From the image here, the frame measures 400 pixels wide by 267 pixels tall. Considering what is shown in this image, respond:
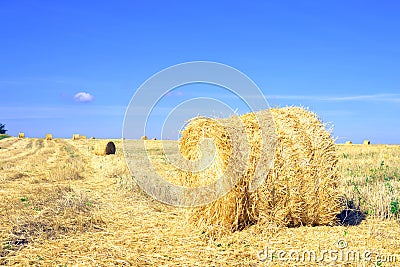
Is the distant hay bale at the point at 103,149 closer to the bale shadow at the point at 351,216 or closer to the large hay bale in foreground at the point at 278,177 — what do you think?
the large hay bale in foreground at the point at 278,177

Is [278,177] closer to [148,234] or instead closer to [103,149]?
[148,234]

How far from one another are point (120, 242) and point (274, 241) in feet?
8.48

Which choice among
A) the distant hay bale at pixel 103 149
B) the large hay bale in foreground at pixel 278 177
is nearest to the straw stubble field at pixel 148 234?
the large hay bale in foreground at pixel 278 177

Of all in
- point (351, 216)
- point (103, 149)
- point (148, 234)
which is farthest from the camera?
point (103, 149)

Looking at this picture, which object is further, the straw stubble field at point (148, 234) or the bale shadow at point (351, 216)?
the bale shadow at point (351, 216)

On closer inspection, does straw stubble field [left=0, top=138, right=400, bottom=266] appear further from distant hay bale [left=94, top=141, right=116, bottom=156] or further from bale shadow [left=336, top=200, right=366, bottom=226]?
distant hay bale [left=94, top=141, right=116, bottom=156]

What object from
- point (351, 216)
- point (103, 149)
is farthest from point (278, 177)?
point (103, 149)

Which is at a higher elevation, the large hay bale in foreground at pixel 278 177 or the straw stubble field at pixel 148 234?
the large hay bale in foreground at pixel 278 177

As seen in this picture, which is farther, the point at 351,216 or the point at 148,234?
the point at 351,216

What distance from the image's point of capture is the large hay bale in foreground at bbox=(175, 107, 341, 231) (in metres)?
7.02

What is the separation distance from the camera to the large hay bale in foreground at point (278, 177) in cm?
702

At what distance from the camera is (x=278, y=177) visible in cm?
711

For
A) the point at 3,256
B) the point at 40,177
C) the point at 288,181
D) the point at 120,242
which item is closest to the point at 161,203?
the point at 120,242

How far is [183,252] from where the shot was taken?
20.5 ft
